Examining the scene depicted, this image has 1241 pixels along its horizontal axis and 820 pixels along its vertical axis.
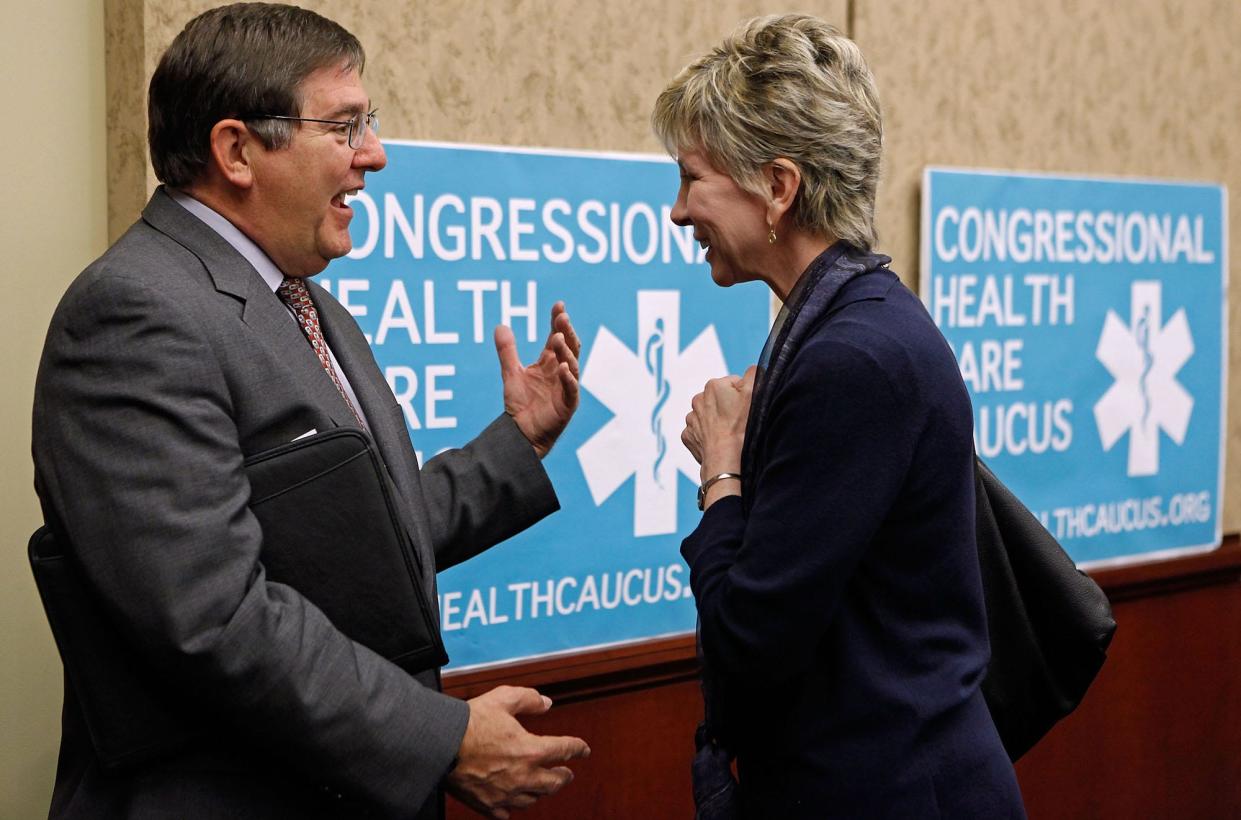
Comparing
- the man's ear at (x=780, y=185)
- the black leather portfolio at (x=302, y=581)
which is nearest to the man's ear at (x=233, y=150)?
the black leather portfolio at (x=302, y=581)

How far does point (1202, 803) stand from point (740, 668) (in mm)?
3331

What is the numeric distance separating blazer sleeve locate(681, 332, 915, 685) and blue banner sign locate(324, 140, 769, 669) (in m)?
1.25

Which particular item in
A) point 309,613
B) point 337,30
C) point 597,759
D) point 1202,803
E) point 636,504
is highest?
point 337,30

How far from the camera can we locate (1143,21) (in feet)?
13.3

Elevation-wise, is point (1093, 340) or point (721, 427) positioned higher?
point (721, 427)

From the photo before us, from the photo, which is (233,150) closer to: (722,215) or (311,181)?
(311,181)

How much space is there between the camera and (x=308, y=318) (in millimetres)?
1906

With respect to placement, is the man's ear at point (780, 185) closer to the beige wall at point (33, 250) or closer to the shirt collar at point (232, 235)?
the shirt collar at point (232, 235)

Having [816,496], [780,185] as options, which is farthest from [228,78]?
[816,496]

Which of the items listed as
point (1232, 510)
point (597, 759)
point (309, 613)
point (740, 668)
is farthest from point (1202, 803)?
point (309, 613)

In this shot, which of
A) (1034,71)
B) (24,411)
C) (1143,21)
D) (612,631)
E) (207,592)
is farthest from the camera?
(1143,21)

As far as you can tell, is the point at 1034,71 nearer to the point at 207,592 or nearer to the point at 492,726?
the point at 492,726

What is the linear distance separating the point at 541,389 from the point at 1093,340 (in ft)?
7.22

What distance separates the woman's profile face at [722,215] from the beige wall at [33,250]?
1.24 meters
